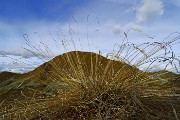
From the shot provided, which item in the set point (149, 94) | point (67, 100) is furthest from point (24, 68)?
point (149, 94)

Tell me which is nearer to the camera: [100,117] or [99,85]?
[100,117]

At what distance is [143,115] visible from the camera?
3.57 metres

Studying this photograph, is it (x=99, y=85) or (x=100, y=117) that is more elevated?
(x=99, y=85)

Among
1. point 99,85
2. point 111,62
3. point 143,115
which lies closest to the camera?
point 143,115

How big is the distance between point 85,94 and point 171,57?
95 cm

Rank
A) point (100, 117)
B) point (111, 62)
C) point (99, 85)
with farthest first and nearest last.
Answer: point (111, 62)
point (99, 85)
point (100, 117)

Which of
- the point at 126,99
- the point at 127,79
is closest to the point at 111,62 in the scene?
the point at 127,79

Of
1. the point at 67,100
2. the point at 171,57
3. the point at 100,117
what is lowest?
the point at 100,117

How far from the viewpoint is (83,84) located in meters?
3.85

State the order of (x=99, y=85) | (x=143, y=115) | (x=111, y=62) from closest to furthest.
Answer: (x=143, y=115), (x=99, y=85), (x=111, y=62)

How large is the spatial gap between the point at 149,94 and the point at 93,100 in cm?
70

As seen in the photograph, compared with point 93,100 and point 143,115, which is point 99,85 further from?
point 143,115

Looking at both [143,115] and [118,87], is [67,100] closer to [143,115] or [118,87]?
[118,87]

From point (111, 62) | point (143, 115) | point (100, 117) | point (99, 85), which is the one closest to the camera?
point (100, 117)
